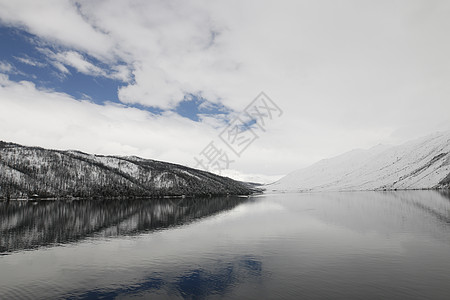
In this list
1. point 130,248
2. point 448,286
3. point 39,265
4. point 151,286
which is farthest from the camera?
point 130,248

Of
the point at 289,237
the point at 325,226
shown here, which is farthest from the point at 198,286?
the point at 325,226

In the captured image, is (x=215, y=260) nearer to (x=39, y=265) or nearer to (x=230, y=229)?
(x=39, y=265)

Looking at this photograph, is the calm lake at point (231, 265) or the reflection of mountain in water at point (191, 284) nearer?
the reflection of mountain in water at point (191, 284)

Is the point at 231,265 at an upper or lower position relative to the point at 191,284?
upper

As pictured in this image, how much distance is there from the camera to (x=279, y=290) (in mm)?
32531

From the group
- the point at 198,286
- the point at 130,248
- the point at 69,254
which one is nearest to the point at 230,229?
the point at 130,248

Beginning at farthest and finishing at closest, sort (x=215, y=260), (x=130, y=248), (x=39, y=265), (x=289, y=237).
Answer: (x=289, y=237) < (x=130, y=248) < (x=215, y=260) < (x=39, y=265)

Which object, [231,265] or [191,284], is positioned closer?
[191,284]

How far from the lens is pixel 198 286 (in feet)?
113

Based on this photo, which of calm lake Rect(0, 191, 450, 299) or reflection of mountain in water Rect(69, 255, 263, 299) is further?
calm lake Rect(0, 191, 450, 299)

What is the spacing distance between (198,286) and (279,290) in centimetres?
954

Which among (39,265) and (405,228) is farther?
(405,228)

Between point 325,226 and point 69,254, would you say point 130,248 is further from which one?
point 325,226

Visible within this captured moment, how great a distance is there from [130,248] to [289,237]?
34.9m
